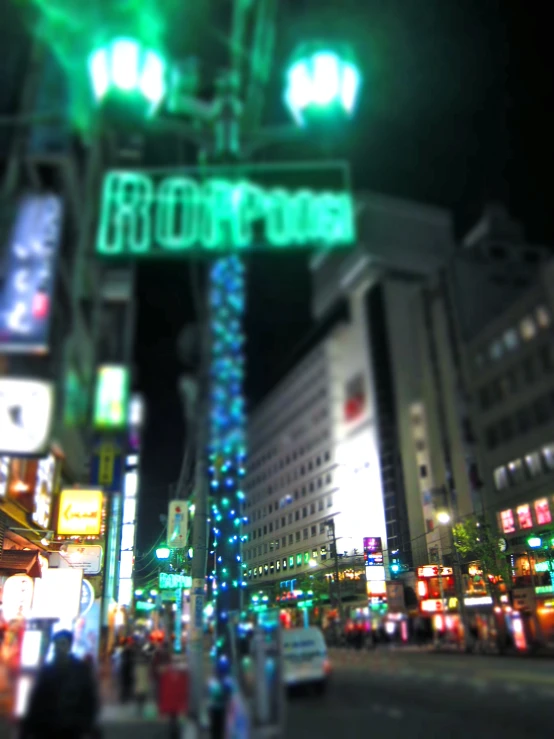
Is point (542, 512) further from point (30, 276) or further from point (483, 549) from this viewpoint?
point (30, 276)

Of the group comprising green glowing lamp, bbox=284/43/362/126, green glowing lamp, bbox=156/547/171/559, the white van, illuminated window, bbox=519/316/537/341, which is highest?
illuminated window, bbox=519/316/537/341

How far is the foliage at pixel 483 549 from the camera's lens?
32.8 metres

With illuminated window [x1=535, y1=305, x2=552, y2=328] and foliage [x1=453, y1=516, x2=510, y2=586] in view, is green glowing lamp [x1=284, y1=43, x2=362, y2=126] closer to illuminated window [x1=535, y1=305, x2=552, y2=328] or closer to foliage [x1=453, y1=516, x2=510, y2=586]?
foliage [x1=453, y1=516, x2=510, y2=586]

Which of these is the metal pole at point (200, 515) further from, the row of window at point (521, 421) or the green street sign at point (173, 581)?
the row of window at point (521, 421)

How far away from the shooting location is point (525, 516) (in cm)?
4094

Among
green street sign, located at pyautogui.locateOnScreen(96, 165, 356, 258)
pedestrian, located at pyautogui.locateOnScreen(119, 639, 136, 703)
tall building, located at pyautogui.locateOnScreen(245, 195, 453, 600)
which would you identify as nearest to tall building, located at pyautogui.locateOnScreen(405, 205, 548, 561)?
tall building, located at pyautogui.locateOnScreen(245, 195, 453, 600)

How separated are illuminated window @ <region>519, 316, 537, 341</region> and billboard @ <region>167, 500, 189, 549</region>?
32.1 meters

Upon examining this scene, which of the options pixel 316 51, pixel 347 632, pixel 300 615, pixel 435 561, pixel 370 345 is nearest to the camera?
pixel 316 51

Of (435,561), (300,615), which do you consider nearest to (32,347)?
(300,615)

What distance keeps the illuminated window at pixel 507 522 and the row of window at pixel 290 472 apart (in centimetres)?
1366

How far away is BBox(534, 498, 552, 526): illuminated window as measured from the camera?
38469mm

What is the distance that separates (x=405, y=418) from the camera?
6538cm

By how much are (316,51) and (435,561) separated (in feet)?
105

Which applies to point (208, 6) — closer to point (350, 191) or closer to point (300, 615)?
point (350, 191)
